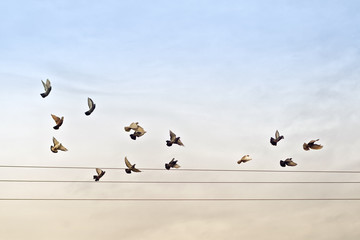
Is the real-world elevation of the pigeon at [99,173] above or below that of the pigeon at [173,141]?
below

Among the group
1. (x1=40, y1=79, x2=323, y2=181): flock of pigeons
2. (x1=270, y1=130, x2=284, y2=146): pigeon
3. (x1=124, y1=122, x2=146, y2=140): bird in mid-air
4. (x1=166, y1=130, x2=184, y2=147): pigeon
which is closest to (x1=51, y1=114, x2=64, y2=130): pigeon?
(x1=40, y1=79, x2=323, y2=181): flock of pigeons

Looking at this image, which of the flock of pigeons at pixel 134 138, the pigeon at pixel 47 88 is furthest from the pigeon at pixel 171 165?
the pigeon at pixel 47 88

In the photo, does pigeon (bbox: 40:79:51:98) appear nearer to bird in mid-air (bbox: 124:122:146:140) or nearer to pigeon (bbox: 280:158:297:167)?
bird in mid-air (bbox: 124:122:146:140)

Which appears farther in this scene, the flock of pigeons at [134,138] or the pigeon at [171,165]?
the pigeon at [171,165]

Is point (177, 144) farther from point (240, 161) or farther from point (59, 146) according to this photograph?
point (59, 146)

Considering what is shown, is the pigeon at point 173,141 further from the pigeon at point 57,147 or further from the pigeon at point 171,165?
the pigeon at point 57,147

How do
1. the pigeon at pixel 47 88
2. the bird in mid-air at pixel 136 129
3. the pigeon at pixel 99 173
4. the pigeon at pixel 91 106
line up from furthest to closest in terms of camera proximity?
the pigeon at pixel 99 173 < the bird in mid-air at pixel 136 129 < the pigeon at pixel 91 106 < the pigeon at pixel 47 88

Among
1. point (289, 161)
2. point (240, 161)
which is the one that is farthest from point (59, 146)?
point (289, 161)

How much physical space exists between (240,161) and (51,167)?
1155cm

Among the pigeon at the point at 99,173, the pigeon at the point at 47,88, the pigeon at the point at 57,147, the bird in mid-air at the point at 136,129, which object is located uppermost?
the pigeon at the point at 47,88

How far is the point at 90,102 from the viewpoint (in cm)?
3000

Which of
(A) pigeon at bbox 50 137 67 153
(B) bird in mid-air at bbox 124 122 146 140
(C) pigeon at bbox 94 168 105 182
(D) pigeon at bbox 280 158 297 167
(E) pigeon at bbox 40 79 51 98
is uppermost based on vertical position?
(E) pigeon at bbox 40 79 51 98

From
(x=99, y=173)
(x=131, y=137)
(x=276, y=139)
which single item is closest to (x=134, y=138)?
(x=131, y=137)

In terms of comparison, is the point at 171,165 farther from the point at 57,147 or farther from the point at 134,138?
the point at 57,147
